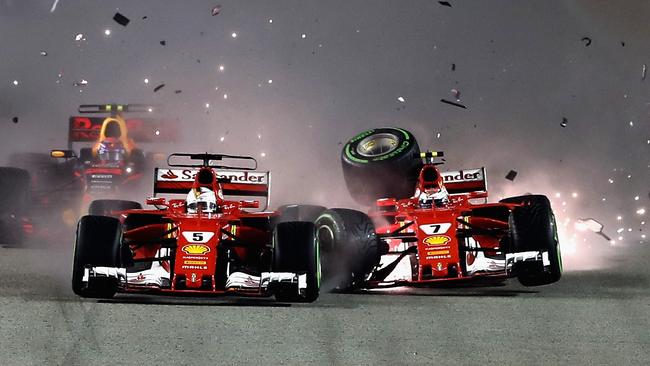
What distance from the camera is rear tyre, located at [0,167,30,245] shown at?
16.3 metres

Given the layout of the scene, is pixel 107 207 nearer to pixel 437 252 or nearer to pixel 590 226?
pixel 437 252

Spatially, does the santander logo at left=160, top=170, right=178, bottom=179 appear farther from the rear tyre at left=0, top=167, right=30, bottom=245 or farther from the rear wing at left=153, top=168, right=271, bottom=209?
the rear tyre at left=0, top=167, right=30, bottom=245

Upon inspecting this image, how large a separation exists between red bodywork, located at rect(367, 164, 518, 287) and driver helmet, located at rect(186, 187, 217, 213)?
A: 229 cm

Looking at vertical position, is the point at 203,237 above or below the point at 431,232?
below

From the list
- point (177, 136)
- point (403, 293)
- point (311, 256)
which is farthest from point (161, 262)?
point (177, 136)

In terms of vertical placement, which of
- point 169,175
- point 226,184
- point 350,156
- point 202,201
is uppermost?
point 350,156

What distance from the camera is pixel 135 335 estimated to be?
6.58 meters

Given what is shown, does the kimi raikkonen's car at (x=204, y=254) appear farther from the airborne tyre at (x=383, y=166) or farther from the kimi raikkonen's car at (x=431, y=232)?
the airborne tyre at (x=383, y=166)

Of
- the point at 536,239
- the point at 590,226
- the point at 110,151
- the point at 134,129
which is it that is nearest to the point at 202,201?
the point at 536,239

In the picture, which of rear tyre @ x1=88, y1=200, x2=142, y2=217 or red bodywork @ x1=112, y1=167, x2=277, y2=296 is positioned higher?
rear tyre @ x1=88, y1=200, x2=142, y2=217

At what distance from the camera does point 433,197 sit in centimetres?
1087

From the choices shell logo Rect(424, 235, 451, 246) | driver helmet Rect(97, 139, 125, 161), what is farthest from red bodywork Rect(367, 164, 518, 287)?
driver helmet Rect(97, 139, 125, 161)

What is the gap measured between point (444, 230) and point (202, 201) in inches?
119

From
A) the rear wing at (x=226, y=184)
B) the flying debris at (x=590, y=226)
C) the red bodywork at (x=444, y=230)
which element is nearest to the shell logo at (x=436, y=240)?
the red bodywork at (x=444, y=230)
